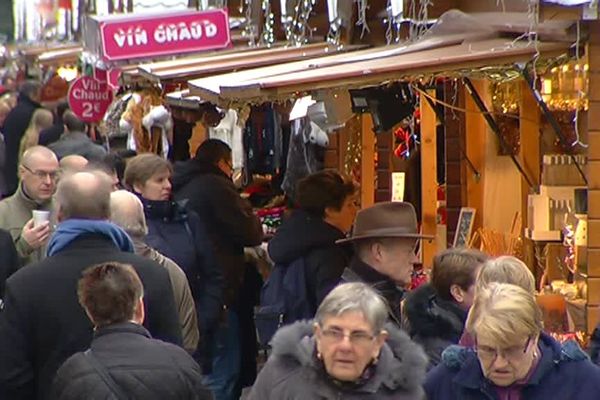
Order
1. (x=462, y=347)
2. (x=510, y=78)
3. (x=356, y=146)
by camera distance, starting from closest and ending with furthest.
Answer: (x=462, y=347) → (x=510, y=78) → (x=356, y=146)

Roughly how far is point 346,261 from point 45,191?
205 centimetres

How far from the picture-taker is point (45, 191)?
36.6 ft

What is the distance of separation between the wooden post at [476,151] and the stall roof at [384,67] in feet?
10.6

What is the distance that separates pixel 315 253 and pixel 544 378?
12.7ft

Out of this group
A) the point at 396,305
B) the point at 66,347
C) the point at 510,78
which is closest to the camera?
the point at 66,347

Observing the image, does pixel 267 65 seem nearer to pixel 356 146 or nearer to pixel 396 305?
pixel 356 146

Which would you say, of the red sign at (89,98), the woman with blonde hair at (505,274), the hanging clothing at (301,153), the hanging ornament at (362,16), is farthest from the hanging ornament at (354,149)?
the woman with blonde hair at (505,274)

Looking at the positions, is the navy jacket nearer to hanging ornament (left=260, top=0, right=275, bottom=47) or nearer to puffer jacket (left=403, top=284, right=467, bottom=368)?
puffer jacket (left=403, top=284, right=467, bottom=368)

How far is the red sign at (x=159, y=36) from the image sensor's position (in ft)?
52.1

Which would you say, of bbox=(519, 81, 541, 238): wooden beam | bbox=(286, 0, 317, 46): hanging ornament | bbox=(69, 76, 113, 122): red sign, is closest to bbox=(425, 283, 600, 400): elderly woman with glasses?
bbox=(519, 81, 541, 238): wooden beam

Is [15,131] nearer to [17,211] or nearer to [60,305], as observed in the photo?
[17,211]

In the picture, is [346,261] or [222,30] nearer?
[346,261]

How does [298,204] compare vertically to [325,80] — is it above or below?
below

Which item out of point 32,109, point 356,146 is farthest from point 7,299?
point 32,109
